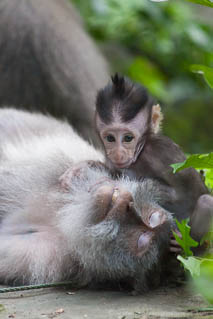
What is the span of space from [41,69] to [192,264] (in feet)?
10.7

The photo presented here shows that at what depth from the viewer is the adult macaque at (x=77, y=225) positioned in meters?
2.46

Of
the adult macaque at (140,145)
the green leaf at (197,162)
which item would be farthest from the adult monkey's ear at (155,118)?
the green leaf at (197,162)

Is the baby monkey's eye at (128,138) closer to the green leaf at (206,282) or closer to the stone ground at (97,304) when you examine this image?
the stone ground at (97,304)

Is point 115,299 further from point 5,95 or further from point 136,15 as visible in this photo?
point 136,15

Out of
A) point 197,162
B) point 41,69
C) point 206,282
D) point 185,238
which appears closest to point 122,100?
point 197,162

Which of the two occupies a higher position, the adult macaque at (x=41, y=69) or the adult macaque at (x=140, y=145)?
the adult macaque at (x=41, y=69)

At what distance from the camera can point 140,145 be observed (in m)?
3.03

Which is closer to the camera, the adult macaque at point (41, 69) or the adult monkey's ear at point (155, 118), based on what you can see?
the adult monkey's ear at point (155, 118)

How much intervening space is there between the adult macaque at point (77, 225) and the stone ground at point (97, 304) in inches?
2.7

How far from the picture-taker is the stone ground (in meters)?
2.22

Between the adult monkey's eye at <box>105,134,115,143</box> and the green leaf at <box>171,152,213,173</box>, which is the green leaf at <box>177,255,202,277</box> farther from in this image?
the adult monkey's eye at <box>105,134,115,143</box>

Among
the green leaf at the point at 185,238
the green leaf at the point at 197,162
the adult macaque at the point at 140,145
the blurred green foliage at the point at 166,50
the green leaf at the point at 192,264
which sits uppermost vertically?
the blurred green foliage at the point at 166,50

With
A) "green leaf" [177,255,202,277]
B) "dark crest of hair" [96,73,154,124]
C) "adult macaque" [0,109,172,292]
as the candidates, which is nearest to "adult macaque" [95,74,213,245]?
"dark crest of hair" [96,73,154,124]

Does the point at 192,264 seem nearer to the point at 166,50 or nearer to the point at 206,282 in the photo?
the point at 206,282
